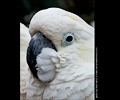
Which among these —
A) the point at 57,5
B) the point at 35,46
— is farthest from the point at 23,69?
the point at 57,5

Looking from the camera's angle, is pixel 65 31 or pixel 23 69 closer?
pixel 65 31

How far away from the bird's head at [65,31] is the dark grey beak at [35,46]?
1 cm

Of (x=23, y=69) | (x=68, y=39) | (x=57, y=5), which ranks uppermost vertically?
(x=57, y=5)

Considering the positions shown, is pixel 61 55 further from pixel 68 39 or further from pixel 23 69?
pixel 23 69

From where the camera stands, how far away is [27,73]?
4.76 ft

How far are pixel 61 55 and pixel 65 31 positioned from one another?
10 centimetres

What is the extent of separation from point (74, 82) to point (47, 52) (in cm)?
16

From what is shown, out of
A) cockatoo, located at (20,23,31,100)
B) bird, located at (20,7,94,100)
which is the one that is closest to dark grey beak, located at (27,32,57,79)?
bird, located at (20,7,94,100)

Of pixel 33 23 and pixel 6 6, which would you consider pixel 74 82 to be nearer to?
pixel 33 23

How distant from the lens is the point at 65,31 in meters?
1.34

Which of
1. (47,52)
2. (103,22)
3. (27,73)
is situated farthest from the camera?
(27,73)

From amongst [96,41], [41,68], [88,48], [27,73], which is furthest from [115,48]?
[27,73]

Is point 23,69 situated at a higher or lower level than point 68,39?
lower

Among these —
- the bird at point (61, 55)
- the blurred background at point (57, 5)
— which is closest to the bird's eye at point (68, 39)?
the bird at point (61, 55)
